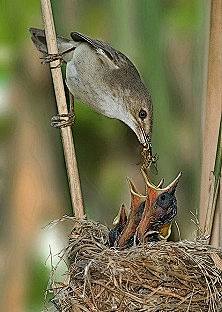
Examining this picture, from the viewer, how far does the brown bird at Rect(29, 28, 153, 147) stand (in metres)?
1.73

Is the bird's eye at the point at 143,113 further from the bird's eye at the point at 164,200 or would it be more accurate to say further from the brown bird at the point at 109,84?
the bird's eye at the point at 164,200

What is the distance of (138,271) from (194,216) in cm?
37

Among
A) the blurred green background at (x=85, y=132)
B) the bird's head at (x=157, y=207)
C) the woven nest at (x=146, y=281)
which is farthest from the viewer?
the blurred green background at (x=85, y=132)

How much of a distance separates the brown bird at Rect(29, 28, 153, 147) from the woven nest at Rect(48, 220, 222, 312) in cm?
30

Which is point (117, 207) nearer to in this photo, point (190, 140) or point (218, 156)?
point (190, 140)

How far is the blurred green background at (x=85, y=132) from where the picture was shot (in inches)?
74.0

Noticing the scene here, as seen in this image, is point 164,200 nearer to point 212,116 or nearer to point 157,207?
point 157,207

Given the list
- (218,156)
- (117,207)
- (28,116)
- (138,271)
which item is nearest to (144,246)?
(138,271)

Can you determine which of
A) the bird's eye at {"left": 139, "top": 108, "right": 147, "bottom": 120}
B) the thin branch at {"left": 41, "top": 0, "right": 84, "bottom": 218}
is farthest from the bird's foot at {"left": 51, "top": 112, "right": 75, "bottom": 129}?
the bird's eye at {"left": 139, "top": 108, "right": 147, "bottom": 120}

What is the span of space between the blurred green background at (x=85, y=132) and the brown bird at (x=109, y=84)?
12 cm

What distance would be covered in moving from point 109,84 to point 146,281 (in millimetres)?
483

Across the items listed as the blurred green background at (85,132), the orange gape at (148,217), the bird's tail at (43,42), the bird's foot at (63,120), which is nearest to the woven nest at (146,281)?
the orange gape at (148,217)

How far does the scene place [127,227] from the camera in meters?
1.65

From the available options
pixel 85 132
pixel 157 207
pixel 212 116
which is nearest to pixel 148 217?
pixel 157 207
